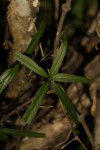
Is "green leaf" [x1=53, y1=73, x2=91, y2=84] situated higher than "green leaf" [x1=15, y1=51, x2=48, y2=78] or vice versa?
"green leaf" [x1=15, y1=51, x2=48, y2=78]

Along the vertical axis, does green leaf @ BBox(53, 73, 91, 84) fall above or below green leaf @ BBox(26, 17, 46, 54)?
below

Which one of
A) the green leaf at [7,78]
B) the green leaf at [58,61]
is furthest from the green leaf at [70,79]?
the green leaf at [7,78]

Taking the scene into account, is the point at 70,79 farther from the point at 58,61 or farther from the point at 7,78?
the point at 7,78

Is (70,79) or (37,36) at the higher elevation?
(37,36)

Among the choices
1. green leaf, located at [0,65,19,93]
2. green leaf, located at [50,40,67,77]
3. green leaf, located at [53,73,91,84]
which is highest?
green leaf, located at [0,65,19,93]

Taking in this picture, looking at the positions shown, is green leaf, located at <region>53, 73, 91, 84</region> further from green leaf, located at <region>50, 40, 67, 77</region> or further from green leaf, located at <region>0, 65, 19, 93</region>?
green leaf, located at <region>0, 65, 19, 93</region>

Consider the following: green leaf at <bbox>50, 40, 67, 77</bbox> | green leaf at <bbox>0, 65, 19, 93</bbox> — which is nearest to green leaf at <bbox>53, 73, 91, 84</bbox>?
green leaf at <bbox>50, 40, 67, 77</bbox>

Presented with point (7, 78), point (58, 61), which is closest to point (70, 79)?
point (58, 61)

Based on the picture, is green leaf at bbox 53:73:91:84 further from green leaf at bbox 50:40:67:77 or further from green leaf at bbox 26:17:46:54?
green leaf at bbox 26:17:46:54

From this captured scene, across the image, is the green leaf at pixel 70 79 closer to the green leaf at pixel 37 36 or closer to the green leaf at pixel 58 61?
the green leaf at pixel 58 61

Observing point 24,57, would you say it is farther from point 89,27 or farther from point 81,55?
point 89,27

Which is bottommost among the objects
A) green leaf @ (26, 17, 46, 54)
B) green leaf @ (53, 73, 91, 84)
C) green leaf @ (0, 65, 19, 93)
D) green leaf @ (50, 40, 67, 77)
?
green leaf @ (53, 73, 91, 84)
